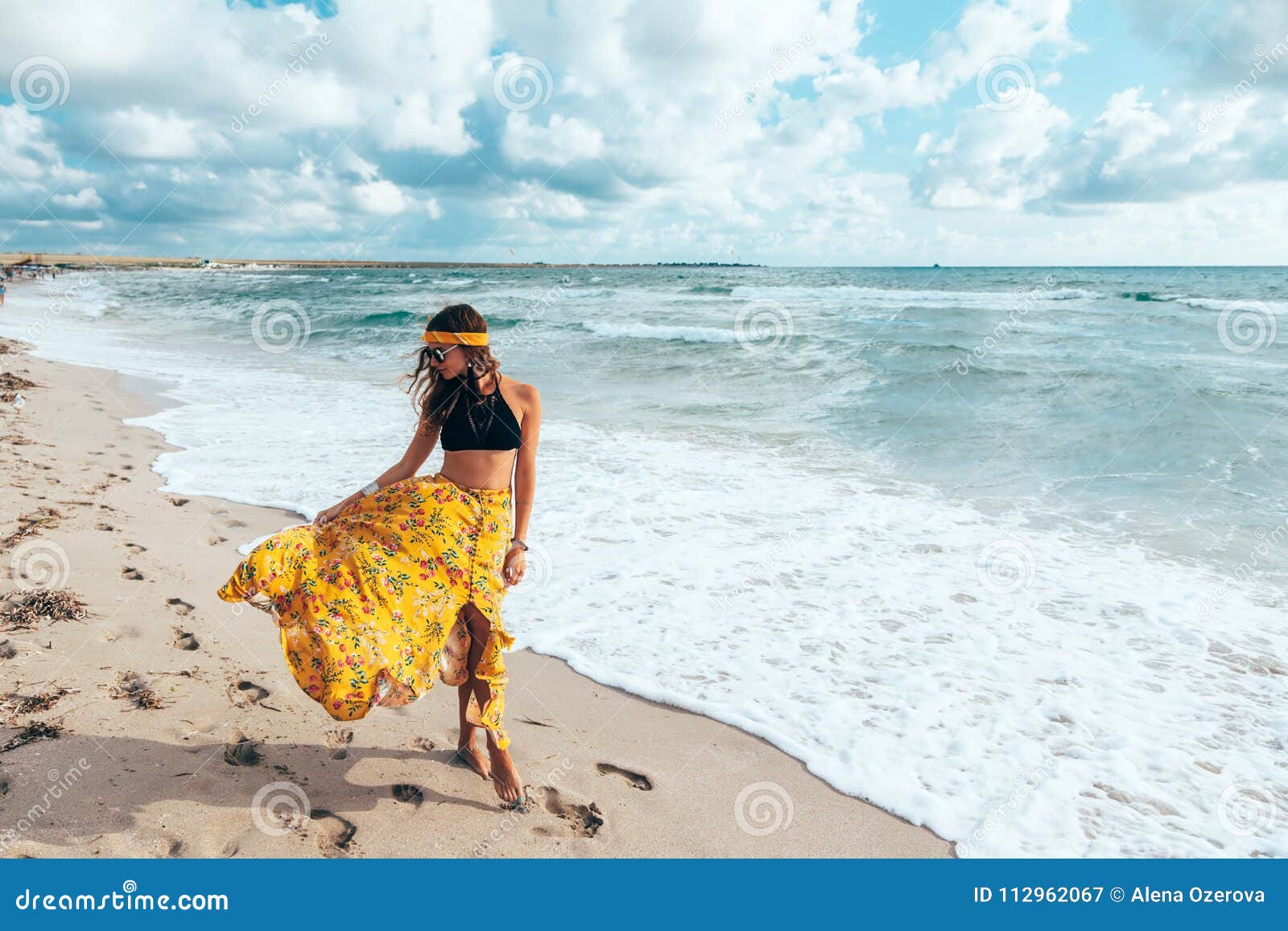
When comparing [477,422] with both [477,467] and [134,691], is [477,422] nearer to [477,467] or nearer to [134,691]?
[477,467]

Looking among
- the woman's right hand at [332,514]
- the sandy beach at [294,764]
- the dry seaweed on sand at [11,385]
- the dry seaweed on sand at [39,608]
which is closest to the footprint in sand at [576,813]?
the sandy beach at [294,764]

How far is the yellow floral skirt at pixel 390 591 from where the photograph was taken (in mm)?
2725

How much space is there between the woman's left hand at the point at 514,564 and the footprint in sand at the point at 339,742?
3.59 ft

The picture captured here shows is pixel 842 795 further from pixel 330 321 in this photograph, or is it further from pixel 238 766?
pixel 330 321

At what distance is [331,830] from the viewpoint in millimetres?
2873

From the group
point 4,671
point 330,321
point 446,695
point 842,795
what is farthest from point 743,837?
point 330,321

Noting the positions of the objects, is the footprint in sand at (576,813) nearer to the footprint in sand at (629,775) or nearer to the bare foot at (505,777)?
the bare foot at (505,777)

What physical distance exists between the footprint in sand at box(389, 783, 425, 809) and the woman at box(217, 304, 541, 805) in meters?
0.26

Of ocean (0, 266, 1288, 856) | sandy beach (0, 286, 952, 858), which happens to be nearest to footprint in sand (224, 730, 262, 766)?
sandy beach (0, 286, 952, 858)

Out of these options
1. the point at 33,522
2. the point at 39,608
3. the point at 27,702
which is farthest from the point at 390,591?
the point at 33,522

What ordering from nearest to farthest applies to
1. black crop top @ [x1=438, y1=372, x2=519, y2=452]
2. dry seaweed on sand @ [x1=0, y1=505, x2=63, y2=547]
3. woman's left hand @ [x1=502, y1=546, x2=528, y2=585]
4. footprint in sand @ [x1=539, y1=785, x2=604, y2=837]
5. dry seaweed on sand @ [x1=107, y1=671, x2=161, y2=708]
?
footprint in sand @ [x1=539, y1=785, x2=604, y2=837] → black crop top @ [x1=438, y1=372, x2=519, y2=452] → woman's left hand @ [x1=502, y1=546, x2=528, y2=585] → dry seaweed on sand @ [x1=107, y1=671, x2=161, y2=708] → dry seaweed on sand @ [x1=0, y1=505, x2=63, y2=547]

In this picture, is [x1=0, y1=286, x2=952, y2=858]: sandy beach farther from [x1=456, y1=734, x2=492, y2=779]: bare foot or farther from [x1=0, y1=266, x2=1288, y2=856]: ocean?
[x1=0, y1=266, x2=1288, y2=856]: ocean

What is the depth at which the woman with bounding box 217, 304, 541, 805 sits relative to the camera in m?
2.74
